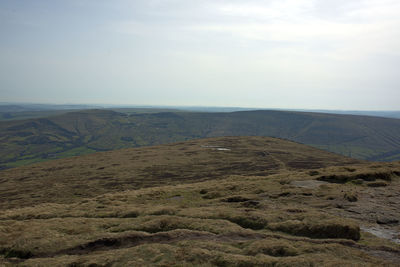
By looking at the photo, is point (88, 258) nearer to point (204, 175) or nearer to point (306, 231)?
point (306, 231)

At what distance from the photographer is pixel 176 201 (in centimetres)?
3206

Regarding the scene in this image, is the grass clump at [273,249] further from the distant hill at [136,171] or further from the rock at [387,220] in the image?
the distant hill at [136,171]

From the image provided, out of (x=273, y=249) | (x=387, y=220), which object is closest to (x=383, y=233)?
(x=387, y=220)

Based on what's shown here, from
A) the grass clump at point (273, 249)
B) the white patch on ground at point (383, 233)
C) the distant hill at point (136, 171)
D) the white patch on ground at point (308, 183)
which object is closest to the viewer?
the grass clump at point (273, 249)

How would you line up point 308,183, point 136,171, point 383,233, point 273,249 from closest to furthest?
1. point 273,249
2. point 383,233
3. point 308,183
4. point 136,171

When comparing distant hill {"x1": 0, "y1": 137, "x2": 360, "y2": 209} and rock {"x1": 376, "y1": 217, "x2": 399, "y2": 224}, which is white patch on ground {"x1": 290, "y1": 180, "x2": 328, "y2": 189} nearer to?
rock {"x1": 376, "y1": 217, "x2": 399, "y2": 224}

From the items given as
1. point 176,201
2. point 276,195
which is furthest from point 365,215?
point 176,201

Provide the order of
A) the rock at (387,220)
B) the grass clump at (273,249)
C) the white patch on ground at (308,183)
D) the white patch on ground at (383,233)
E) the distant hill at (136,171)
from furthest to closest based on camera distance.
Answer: the distant hill at (136,171), the white patch on ground at (308,183), the rock at (387,220), the white patch on ground at (383,233), the grass clump at (273,249)

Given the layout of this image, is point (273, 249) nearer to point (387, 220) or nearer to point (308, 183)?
point (387, 220)

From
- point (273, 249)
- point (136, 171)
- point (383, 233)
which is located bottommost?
point (136, 171)

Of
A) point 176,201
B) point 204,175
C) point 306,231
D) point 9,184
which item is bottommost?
point 9,184

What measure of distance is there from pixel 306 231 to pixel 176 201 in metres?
17.1

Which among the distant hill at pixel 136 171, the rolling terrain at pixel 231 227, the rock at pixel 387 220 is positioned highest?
the rock at pixel 387 220

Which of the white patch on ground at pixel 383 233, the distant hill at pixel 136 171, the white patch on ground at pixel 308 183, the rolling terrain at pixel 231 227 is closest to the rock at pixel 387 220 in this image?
the rolling terrain at pixel 231 227
